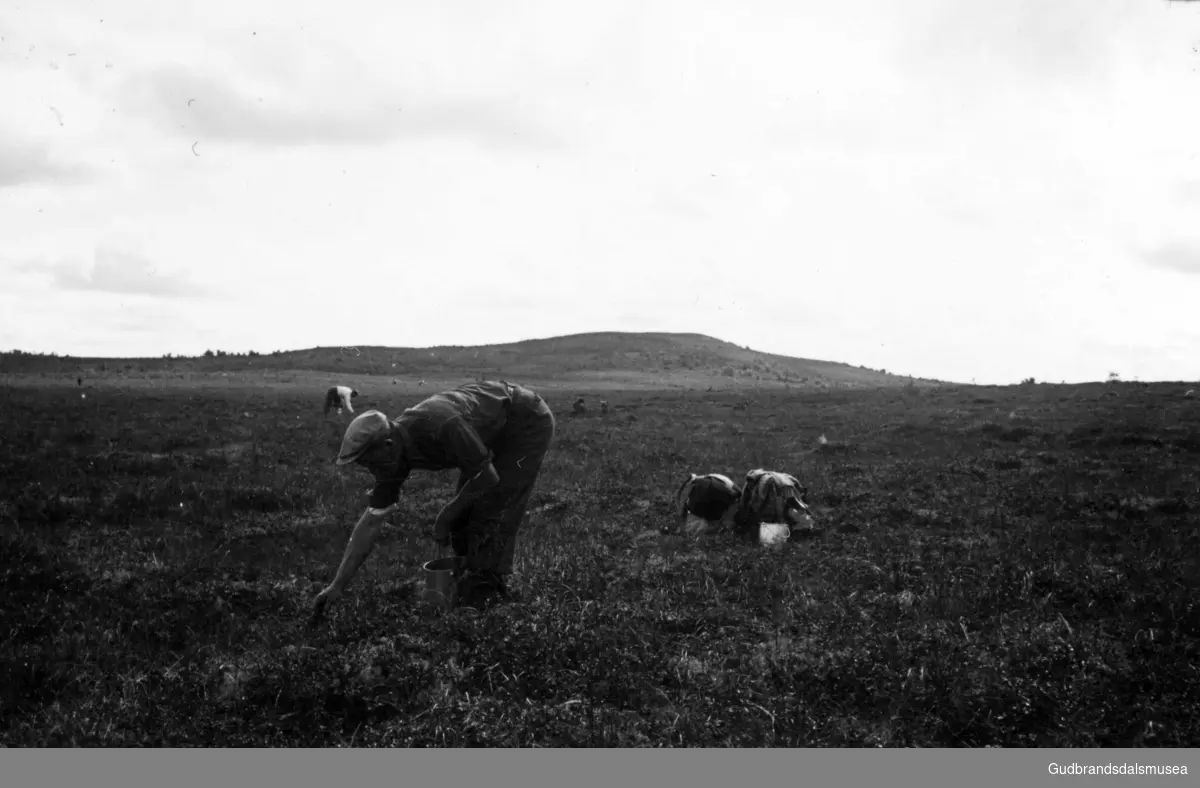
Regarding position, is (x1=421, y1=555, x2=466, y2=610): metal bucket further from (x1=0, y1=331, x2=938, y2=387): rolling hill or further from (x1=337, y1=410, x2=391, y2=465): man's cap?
(x1=0, y1=331, x2=938, y2=387): rolling hill

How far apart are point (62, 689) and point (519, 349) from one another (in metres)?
83.5

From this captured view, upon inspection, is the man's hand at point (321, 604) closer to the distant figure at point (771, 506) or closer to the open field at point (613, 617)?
the open field at point (613, 617)

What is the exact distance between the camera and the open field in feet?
13.4

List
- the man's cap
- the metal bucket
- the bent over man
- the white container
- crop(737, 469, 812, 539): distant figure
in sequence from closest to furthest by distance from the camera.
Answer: the man's cap
the bent over man
the metal bucket
the white container
crop(737, 469, 812, 539): distant figure

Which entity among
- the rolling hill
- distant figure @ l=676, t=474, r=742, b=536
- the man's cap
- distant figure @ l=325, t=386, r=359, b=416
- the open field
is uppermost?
the rolling hill

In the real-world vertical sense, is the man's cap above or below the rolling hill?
below

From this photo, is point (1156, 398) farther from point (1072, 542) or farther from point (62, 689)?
point (62, 689)

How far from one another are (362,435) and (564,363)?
68751mm

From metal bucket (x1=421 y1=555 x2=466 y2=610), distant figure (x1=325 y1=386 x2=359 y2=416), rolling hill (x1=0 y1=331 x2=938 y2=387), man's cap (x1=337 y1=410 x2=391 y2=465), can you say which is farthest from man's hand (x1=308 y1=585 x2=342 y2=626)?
rolling hill (x1=0 y1=331 x2=938 y2=387)

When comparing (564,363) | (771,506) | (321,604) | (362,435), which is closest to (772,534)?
(771,506)

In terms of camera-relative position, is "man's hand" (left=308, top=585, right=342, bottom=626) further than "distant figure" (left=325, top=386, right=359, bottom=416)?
No

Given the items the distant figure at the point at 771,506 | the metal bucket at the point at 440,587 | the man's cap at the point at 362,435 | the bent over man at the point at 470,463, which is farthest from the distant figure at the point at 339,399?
the man's cap at the point at 362,435

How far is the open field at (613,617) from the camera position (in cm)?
409

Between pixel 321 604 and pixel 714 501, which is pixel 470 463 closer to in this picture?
pixel 321 604
